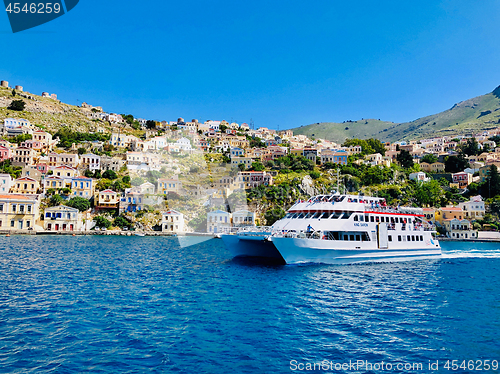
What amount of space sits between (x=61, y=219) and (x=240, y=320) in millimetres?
59392

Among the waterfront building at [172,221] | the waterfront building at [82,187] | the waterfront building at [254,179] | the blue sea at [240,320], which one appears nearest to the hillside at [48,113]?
the waterfront building at [82,187]

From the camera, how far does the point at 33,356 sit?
30.7 feet

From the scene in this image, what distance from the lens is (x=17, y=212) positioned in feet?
190

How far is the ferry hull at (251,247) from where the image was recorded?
24.4m

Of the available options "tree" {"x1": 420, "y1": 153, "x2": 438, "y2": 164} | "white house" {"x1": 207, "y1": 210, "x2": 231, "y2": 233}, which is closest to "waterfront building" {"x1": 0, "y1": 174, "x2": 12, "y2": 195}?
"white house" {"x1": 207, "y1": 210, "x2": 231, "y2": 233}

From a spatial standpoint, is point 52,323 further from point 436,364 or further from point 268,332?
point 436,364

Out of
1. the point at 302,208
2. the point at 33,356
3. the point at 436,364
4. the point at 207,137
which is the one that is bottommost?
the point at 436,364

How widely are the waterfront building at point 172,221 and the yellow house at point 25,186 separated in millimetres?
26278

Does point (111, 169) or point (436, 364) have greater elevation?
point (111, 169)

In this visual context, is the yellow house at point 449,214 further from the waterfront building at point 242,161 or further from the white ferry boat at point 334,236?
the white ferry boat at point 334,236

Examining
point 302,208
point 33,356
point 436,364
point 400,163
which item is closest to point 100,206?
point 302,208

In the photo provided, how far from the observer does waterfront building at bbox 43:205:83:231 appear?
6097cm

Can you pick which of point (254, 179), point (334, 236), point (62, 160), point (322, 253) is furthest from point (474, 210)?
point (62, 160)

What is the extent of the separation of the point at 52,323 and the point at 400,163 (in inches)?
4368
